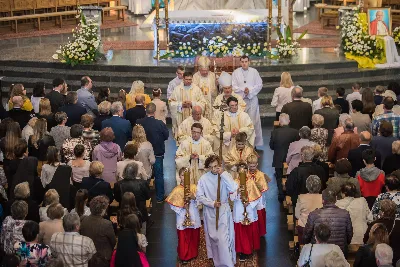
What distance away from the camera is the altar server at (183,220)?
36.8 feet

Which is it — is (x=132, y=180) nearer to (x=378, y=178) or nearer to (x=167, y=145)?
(x=378, y=178)

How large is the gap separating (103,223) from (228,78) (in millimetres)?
6000

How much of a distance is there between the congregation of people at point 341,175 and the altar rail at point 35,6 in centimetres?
1286

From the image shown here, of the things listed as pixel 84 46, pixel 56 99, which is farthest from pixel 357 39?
pixel 56 99

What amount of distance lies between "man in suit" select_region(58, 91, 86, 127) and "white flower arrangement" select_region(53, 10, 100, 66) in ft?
20.9

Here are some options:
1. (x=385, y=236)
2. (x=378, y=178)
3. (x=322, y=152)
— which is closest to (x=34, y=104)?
(x=322, y=152)

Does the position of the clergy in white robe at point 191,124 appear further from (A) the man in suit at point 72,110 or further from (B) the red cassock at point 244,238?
(B) the red cassock at point 244,238

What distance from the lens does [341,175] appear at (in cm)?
1121

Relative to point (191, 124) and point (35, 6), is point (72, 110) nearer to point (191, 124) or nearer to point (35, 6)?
point (191, 124)

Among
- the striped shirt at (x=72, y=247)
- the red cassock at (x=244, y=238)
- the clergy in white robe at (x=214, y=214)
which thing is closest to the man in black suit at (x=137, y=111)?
the red cassock at (x=244, y=238)

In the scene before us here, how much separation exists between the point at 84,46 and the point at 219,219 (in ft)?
33.4

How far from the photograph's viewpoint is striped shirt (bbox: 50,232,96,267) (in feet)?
31.2

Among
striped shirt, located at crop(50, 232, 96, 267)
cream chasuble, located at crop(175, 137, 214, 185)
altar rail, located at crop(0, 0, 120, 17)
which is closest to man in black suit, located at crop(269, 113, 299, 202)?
cream chasuble, located at crop(175, 137, 214, 185)

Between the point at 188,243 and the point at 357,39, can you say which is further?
the point at 357,39
